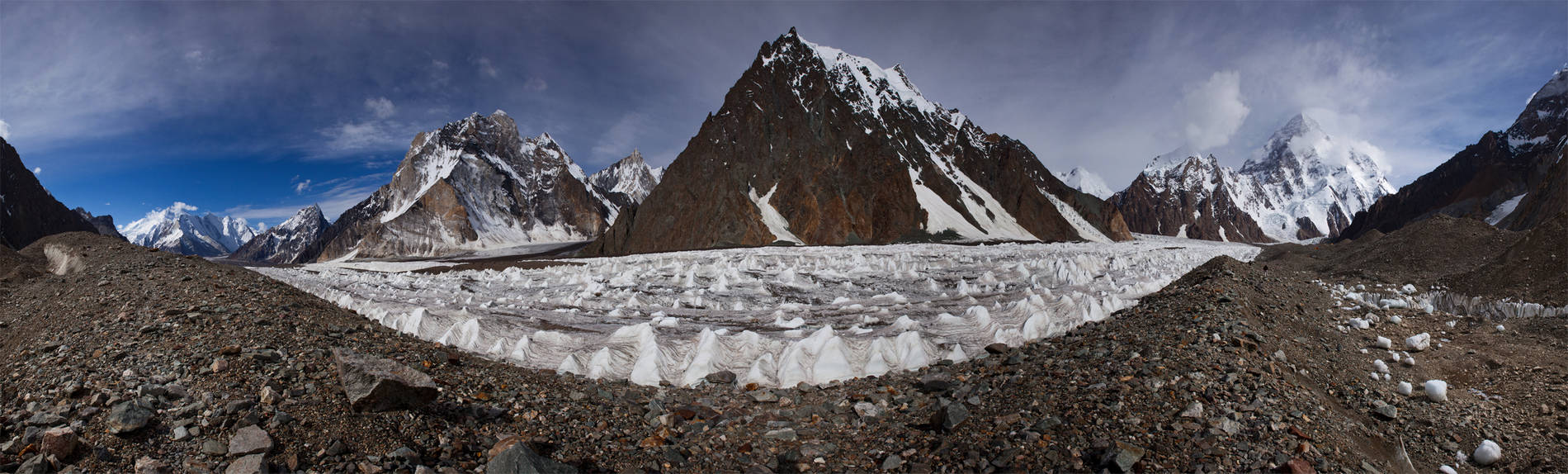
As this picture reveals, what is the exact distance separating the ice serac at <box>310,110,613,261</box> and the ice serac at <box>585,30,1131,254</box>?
5777cm

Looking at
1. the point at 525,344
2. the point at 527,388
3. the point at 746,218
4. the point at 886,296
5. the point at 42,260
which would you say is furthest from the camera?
the point at 746,218

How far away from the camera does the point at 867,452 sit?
4770 mm

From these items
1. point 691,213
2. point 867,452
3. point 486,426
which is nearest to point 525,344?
point 486,426

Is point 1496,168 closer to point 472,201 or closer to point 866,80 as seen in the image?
point 866,80

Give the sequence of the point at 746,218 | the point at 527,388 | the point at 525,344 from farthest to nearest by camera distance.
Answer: the point at 746,218 → the point at 525,344 → the point at 527,388

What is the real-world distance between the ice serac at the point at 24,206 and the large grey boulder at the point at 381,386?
90892mm

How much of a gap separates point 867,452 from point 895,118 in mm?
104390

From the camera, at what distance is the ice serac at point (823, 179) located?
237 feet

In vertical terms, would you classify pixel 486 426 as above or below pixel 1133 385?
below

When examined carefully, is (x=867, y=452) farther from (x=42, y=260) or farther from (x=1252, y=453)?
(x=42, y=260)

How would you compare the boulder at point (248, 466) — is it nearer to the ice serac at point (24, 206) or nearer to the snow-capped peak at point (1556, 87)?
the ice serac at point (24, 206)

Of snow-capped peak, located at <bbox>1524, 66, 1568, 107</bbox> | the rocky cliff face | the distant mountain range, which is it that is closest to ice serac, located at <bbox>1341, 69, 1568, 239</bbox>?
snow-capped peak, located at <bbox>1524, 66, 1568, 107</bbox>

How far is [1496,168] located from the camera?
8331 centimetres

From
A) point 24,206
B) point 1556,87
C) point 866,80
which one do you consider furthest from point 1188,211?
point 24,206
